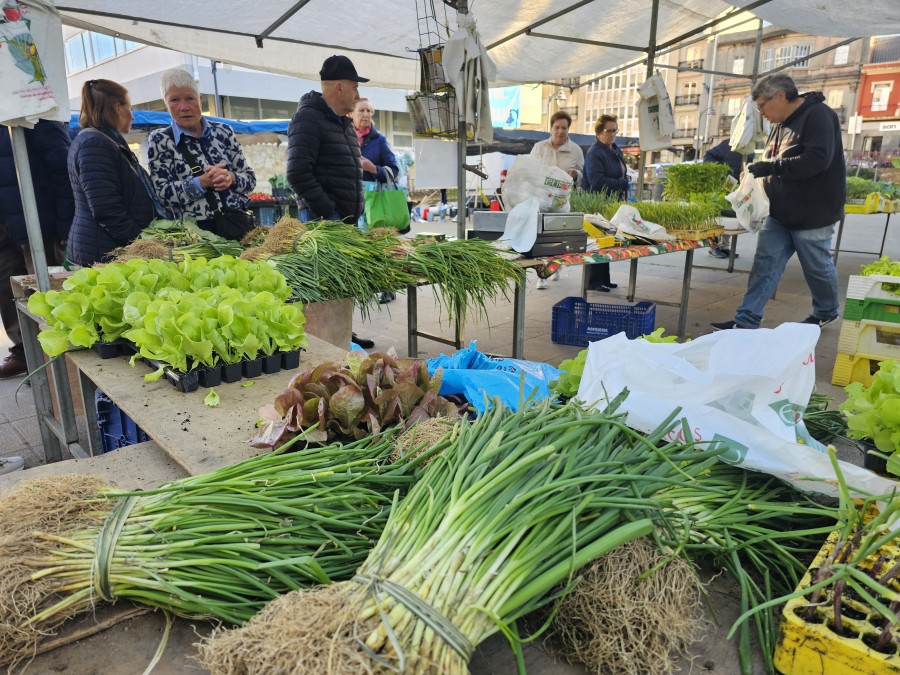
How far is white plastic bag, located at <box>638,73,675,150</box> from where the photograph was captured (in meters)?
6.52

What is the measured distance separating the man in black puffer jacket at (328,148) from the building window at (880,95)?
47.6 meters

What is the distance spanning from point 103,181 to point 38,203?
53.2 inches

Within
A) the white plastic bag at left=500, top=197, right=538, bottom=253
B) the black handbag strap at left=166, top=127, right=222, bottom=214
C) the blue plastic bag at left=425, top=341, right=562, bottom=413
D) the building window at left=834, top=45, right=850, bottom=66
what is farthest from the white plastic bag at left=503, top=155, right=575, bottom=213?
the building window at left=834, top=45, right=850, bottom=66

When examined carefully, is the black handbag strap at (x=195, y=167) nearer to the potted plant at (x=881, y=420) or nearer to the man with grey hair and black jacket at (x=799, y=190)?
the potted plant at (x=881, y=420)

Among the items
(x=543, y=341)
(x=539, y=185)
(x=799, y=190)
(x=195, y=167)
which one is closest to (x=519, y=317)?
(x=539, y=185)

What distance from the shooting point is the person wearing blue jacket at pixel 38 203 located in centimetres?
422

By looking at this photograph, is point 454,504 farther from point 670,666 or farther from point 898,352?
point 898,352

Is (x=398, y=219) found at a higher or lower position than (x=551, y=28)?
lower

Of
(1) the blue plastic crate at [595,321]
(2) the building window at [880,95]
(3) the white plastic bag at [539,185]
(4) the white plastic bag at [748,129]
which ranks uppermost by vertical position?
(2) the building window at [880,95]

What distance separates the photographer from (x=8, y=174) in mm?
4289

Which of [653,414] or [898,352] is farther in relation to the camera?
[898,352]

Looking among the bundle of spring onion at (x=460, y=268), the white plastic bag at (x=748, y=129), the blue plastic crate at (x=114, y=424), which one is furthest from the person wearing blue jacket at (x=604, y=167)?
the blue plastic crate at (x=114, y=424)

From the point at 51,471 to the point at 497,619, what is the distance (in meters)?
1.37

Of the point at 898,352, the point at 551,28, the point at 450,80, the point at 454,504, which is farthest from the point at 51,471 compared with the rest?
the point at 551,28
